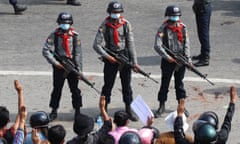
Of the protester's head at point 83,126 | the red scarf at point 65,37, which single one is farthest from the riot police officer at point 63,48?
the protester's head at point 83,126

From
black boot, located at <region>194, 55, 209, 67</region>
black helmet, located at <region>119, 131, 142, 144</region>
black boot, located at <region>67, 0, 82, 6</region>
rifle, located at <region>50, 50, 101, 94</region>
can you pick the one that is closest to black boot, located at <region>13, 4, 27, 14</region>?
black boot, located at <region>67, 0, 82, 6</region>

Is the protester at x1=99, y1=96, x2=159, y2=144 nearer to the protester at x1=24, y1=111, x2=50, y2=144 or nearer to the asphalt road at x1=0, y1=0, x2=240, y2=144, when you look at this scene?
the protester at x1=24, y1=111, x2=50, y2=144

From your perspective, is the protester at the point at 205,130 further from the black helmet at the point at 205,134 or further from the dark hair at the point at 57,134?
the dark hair at the point at 57,134

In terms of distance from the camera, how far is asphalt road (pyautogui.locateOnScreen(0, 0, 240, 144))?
14.0m

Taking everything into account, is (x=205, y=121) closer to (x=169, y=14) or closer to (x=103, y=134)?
(x=103, y=134)

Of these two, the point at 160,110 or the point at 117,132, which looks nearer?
the point at 117,132

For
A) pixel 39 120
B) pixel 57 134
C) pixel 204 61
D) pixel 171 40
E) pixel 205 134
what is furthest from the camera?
pixel 204 61

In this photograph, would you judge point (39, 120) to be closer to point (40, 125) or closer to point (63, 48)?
point (40, 125)

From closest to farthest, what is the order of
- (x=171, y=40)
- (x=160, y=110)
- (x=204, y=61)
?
1. (x=171, y=40)
2. (x=160, y=110)
3. (x=204, y=61)

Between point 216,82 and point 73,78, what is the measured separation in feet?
10.8

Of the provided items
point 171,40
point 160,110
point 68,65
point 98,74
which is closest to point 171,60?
point 171,40

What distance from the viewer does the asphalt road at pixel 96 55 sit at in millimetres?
14023

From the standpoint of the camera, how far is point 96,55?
1688 centimetres

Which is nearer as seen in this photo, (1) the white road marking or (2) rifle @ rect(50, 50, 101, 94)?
(2) rifle @ rect(50, 50, 101, 94)
